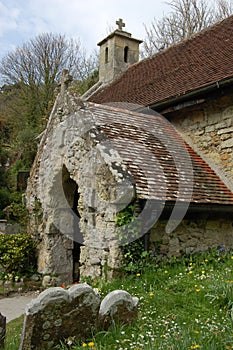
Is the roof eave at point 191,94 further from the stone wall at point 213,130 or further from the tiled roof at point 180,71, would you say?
the stone wall at point 213,130

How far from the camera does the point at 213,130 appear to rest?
23.5 feet

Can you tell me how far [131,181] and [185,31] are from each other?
16.4 meters

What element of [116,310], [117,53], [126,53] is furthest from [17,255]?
[126,53]

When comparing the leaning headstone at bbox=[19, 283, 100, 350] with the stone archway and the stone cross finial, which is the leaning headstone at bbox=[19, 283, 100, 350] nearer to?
the stone archway

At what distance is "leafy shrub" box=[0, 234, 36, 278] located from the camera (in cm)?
782

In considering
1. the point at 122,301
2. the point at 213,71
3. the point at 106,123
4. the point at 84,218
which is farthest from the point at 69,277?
the point at 213,71

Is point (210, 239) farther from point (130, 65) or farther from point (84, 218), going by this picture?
point (130, 65)

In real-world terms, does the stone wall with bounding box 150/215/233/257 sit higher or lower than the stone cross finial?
lower

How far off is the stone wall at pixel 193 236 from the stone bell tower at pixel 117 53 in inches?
358

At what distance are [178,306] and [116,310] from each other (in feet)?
2.95

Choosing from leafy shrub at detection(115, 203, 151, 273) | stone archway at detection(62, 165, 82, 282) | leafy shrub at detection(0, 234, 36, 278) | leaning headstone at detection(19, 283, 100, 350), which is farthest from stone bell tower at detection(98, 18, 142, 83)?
leaning headstone at detection(19, 283, 100, 350)

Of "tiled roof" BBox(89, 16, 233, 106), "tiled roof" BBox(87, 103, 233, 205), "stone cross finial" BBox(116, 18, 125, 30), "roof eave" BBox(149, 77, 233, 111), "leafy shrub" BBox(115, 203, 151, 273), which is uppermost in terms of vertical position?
"stone cross finial" BBox(116, 18, 125, 30)

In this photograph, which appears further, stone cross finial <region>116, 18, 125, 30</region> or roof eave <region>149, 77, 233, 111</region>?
stone cross finial <region>116, 18, 125, 30</region>

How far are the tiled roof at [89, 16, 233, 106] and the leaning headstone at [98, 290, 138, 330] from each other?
4521mm
